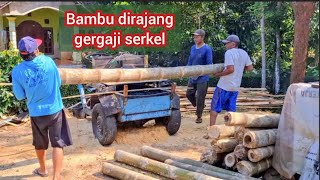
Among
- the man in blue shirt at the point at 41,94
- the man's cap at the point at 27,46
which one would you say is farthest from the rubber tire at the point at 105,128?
the man's cap at the point at 27,46

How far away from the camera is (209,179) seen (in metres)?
3.57

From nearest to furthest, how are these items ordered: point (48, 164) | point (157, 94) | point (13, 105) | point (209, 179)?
point (209, 179) → point (48, 164) → point (157, 94) → point (13, 105)

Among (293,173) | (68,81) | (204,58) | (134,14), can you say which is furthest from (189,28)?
(293,173)

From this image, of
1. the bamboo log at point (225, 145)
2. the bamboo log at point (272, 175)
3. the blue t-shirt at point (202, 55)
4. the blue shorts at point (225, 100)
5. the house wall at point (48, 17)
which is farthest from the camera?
the house wall at point (48, 17)

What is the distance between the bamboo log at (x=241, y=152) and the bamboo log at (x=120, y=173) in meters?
0.95

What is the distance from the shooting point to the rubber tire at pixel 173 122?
616 cm

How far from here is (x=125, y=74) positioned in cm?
509

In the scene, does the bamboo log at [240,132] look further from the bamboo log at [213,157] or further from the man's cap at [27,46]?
the man's cap at [27,46]

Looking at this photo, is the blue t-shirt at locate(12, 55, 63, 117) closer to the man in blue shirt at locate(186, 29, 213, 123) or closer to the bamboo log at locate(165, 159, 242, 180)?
the bamboo log at locate(165, 159, 242, 180)

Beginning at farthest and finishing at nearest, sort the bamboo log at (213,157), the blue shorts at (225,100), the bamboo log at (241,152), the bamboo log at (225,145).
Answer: the blue shorts at (225,100) → the bamboo log at (213,157) → the bamboo log at (225,145) → the bamboo log at (241,152)

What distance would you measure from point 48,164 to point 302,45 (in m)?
4.01

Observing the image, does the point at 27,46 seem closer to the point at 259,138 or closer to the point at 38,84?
the point at 38,84

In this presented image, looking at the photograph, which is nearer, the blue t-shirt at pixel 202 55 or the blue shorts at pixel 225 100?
the blue shorts at pixel 225 100

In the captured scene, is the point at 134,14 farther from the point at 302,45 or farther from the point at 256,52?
the point at 302,45
